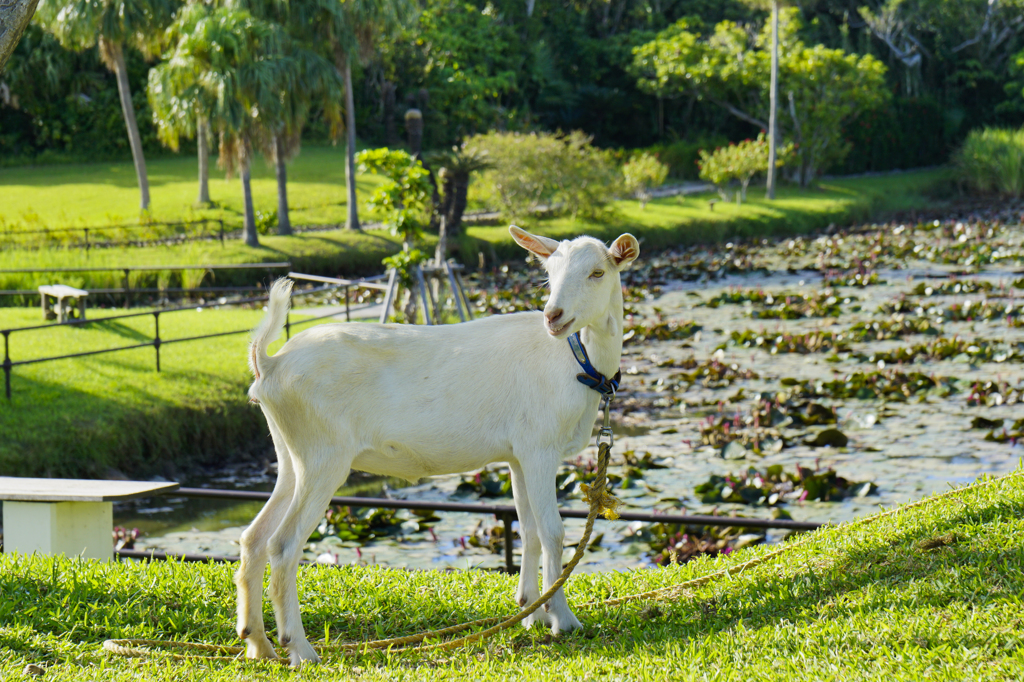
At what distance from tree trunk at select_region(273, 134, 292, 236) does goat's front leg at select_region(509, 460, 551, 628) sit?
19479mm

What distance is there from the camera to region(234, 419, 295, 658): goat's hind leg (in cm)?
401

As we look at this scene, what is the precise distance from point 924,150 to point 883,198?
12232 mm

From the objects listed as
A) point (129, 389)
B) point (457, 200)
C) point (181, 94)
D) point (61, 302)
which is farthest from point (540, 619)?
point (181, 94)

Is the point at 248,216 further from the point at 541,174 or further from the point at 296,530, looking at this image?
the point at 296,530

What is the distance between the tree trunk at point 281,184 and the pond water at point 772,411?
22.1 ft

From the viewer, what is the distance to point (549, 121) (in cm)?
4244

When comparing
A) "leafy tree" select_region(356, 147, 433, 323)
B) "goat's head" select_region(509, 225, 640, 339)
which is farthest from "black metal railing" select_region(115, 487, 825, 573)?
"leafy tree" select_region(356, 147, 433, 323)

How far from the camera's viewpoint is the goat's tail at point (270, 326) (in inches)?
155

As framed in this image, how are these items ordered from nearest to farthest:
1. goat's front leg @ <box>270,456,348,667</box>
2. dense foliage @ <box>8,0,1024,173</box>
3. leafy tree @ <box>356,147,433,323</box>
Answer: goat's front leg @ <box>270,456,348,667</box>
leafy tree @ <box>356,147,433,323</box>
dense foliage @ <box>8,0,1024,173</box>

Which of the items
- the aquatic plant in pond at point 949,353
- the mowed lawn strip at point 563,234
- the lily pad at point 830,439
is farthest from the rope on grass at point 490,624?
the mowed lawn strip at point 563,234

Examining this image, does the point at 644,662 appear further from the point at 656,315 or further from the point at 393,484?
the point at 656,315

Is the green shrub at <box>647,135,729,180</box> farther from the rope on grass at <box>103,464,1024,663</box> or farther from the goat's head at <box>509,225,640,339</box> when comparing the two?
the goat's head at <box>509,225,640,339</box>

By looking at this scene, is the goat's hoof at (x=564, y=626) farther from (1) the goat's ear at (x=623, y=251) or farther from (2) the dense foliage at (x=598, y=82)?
(2) the dense foliage at (x=598, y=82)

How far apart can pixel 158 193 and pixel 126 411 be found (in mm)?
21692
